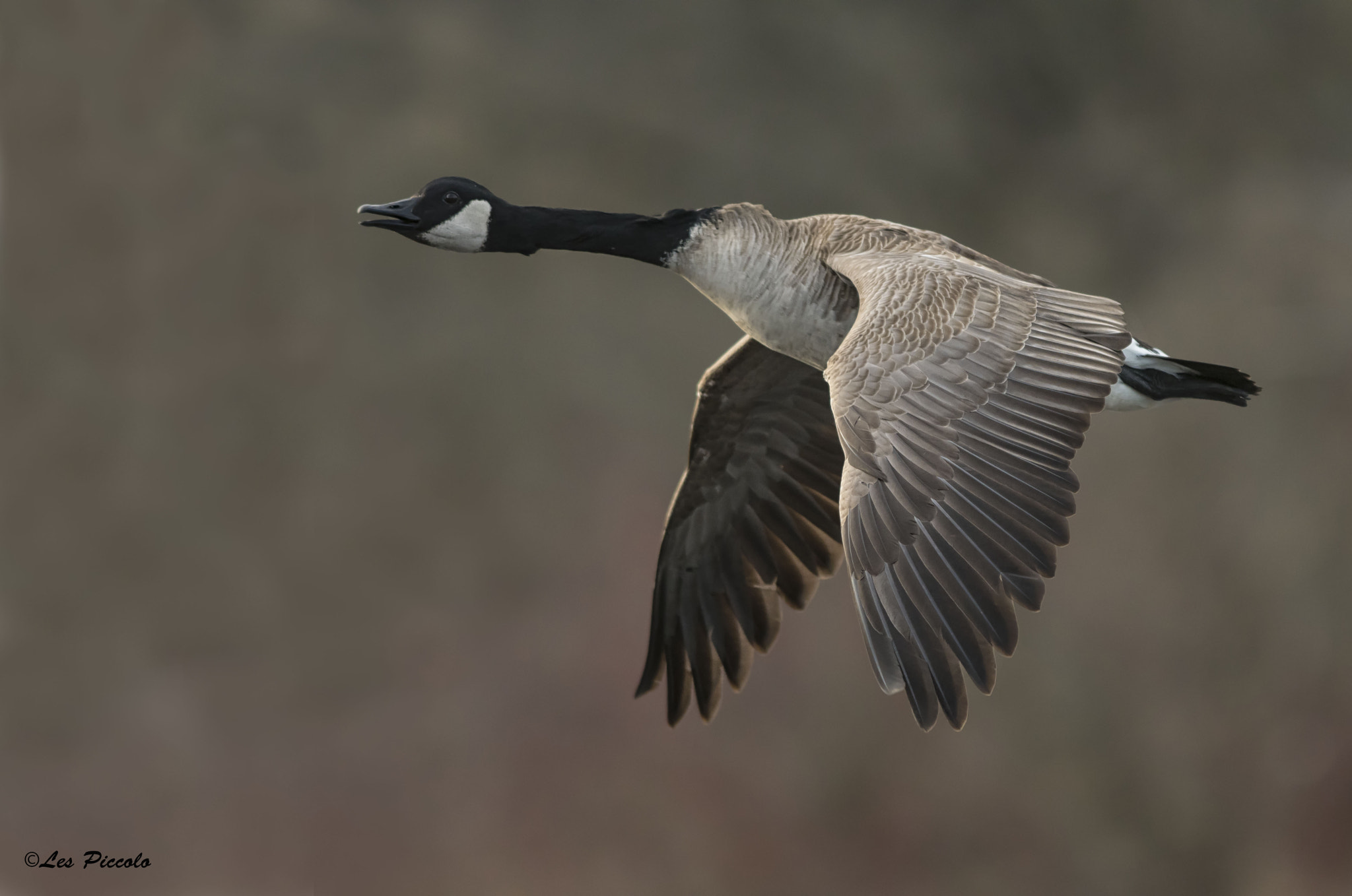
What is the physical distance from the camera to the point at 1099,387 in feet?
9.93

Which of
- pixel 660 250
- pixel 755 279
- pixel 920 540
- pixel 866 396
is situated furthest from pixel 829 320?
pixel 920 540

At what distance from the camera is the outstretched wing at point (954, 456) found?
2611mm

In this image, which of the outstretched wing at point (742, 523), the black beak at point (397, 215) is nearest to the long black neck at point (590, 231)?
the black beak at point (397, 215)

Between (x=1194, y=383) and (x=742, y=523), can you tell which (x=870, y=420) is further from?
(x=742, y=523)

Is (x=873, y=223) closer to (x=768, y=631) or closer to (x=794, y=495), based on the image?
(x=794, y=495)

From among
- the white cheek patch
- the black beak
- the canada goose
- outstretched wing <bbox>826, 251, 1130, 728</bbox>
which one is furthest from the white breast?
the black beak

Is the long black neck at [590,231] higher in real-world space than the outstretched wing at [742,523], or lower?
higher

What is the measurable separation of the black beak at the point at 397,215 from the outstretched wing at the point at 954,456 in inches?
58.3

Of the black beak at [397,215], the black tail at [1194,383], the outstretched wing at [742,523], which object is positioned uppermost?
the black tail at [1194,383]

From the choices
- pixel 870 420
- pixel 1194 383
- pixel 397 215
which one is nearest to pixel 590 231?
pixel 397 215

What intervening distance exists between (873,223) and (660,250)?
2.37 feet

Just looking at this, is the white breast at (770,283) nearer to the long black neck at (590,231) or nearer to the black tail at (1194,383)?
the long black neck at (590,231)

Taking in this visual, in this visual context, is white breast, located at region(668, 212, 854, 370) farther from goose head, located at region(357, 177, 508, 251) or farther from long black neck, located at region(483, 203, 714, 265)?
goose head, located at region(357, 177, 508, 251)

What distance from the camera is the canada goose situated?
267 cm
